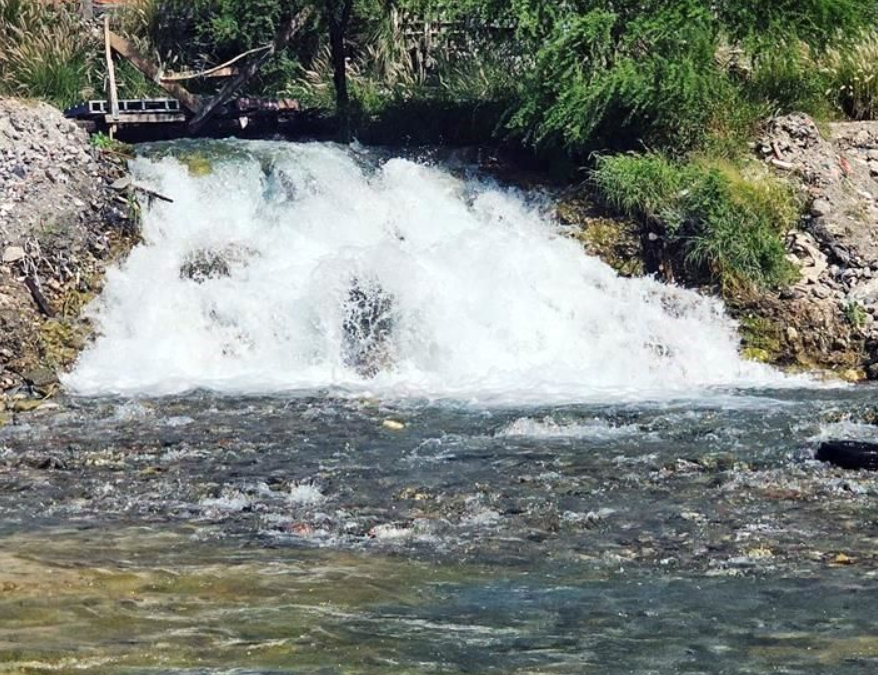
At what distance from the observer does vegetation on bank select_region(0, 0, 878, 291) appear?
1923cm

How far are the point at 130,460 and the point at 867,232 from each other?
398 inches

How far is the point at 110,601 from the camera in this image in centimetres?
843

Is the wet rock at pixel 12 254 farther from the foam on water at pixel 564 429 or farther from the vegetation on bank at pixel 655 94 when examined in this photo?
the foam on water at pixel 564 429

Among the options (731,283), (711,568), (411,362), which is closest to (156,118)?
(411,362)

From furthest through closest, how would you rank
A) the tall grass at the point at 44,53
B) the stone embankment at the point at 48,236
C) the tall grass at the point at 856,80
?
the tall grass at the point at 44,53 < the tall grass at the point at 856,80 < the stone embankment at the point at 48,236

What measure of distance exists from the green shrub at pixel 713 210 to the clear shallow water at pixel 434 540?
137 inches

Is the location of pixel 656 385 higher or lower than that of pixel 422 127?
lower

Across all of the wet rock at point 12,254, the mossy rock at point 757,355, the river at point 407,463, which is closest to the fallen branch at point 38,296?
the wet rock at point 12,254

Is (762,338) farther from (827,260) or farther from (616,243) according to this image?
(616,243)

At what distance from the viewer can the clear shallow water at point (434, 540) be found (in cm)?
776

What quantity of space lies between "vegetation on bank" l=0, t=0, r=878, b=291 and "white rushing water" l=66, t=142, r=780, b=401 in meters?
1.03

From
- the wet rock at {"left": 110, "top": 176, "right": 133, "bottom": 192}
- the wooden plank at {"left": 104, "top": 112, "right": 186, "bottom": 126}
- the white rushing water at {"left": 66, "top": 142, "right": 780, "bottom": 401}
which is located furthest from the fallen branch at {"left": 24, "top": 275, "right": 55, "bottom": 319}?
the wooden plank at {"left": 104, "top": 112, "right": 186, "bottom": 126}

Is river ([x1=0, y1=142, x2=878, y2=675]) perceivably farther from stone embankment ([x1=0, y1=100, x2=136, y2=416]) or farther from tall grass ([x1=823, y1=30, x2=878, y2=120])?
tall grass ([x1=823, y1=30, x2=878, y2=120])

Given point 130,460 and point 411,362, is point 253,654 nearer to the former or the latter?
point 130,460
